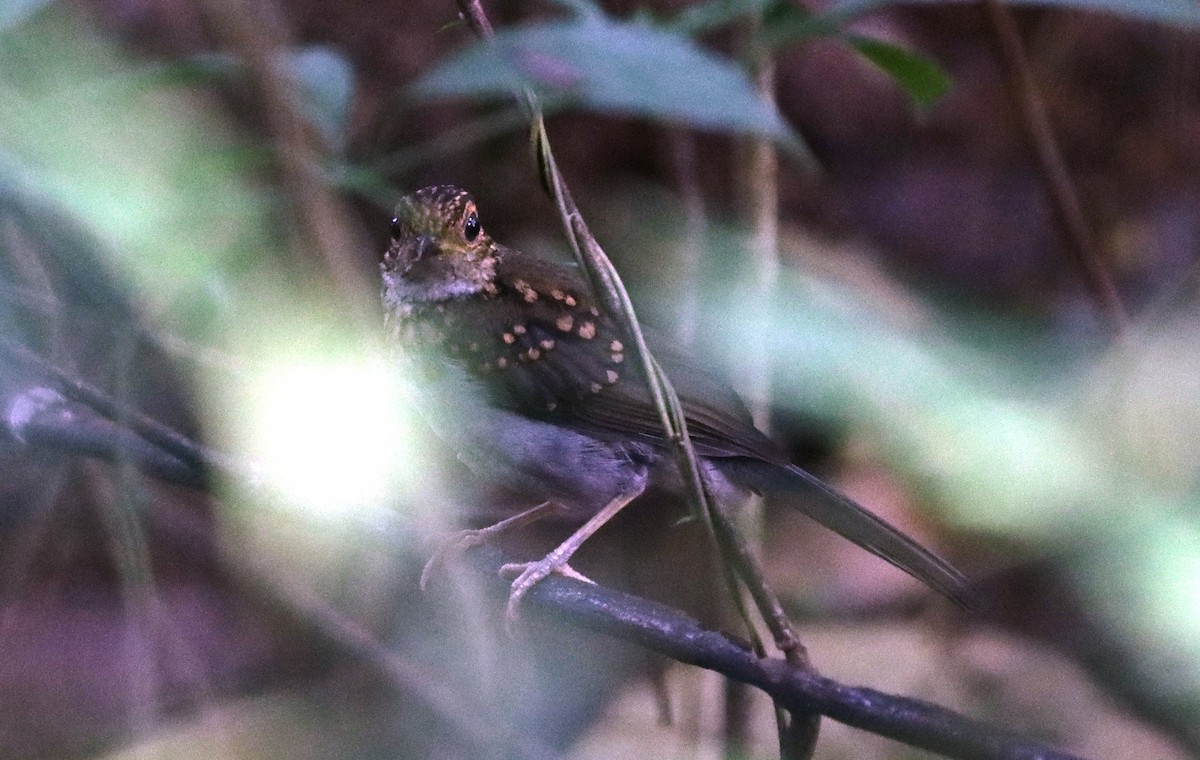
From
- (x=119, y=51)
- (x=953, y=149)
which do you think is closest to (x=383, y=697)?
(x=119, y=51)

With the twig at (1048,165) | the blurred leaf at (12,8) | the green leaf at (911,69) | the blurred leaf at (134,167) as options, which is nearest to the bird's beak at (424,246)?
the blurred leaf at (134,167)

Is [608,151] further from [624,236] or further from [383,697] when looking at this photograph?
[383,697]

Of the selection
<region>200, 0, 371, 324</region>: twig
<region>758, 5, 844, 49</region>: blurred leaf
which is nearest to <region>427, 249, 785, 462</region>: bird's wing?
<region>200, 0, 371, 324</region>: twig

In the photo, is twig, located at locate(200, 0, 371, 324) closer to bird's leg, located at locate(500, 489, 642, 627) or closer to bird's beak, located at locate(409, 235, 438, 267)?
bird's beak, located at locate(409, 235, 438, 267)

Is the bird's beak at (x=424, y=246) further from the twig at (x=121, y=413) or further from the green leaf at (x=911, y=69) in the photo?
the green leaf at (x=911, y=69)

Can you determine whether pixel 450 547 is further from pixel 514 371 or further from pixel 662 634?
pixel 662 634

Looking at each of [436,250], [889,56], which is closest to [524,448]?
[436,250]
